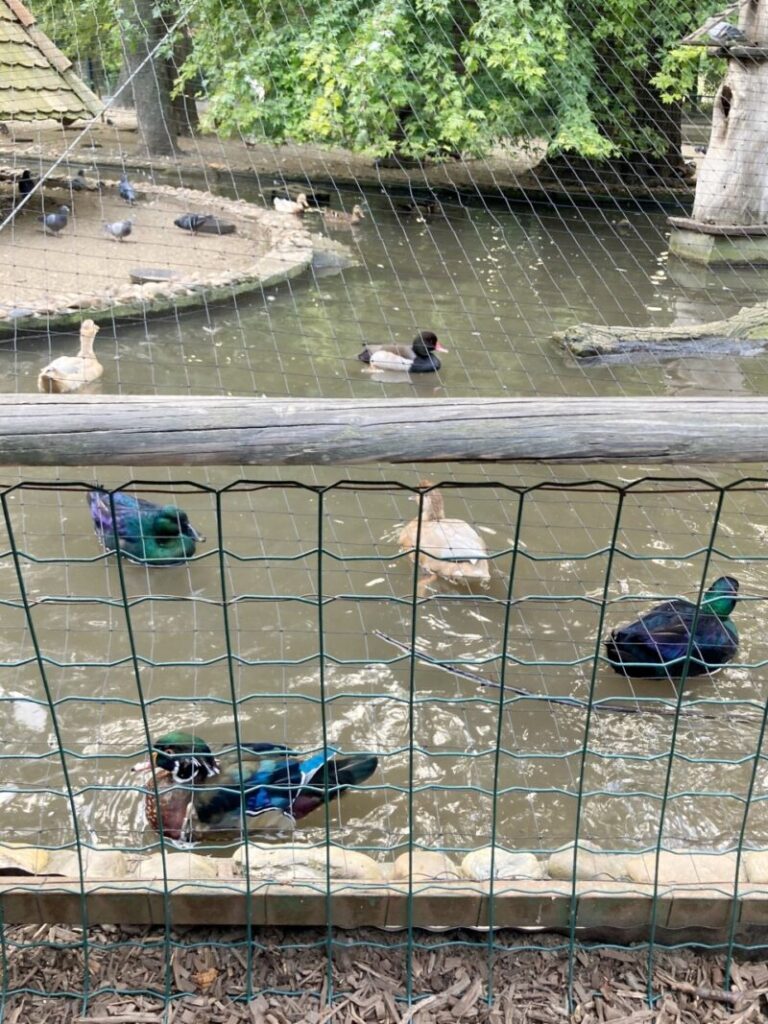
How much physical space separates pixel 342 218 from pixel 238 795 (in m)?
8.80

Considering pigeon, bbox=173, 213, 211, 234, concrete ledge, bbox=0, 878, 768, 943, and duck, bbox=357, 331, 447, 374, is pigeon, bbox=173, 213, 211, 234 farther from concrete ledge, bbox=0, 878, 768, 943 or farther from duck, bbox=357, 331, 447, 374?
concrete ledge, bbox=0, 878, 768, 943

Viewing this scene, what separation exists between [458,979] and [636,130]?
36.4ft

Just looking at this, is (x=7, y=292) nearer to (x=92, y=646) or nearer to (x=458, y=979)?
(x=92, y=646)

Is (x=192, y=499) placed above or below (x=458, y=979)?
below

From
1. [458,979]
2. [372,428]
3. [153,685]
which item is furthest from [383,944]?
[153,685]

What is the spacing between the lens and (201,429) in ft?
4.70

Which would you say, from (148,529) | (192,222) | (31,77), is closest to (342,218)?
(192,222)

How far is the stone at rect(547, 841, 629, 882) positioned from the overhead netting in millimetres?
14

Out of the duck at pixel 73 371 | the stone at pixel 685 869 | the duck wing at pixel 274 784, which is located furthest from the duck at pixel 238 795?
the duck at pixel 73 371

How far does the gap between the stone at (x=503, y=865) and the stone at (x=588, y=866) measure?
0.04 metres

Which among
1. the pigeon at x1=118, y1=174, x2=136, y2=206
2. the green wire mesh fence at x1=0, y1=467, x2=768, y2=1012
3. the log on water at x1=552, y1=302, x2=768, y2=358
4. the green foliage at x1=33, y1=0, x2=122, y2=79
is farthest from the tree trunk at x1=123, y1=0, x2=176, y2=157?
the green wire mesh fence at x1=0, y1=467, x2=768, y2=1012

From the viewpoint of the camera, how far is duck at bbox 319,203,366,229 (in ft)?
34.2

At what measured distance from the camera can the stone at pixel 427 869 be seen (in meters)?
2.14

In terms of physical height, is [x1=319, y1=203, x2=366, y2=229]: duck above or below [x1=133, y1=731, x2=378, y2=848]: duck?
below
